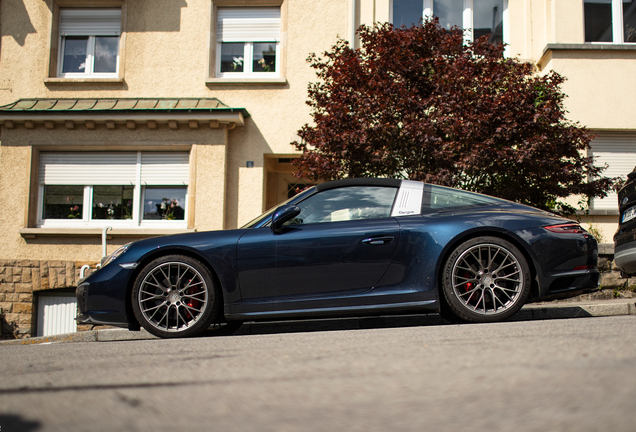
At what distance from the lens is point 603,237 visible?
1021 cm

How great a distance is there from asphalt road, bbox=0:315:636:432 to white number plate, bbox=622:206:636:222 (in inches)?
95.4

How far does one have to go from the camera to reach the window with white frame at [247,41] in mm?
11422

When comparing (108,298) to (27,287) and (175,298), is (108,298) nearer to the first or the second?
(175,298)

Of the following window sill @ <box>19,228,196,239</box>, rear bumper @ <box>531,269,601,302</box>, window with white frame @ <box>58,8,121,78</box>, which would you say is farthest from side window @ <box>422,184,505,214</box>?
window with white frame @ <box>58,8,121,78</box>

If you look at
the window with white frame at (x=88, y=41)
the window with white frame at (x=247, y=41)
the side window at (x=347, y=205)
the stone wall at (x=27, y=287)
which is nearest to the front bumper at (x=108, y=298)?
the side window at (x=347, y=205)

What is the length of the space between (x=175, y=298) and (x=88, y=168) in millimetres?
7974

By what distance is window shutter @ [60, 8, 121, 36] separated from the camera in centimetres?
1162

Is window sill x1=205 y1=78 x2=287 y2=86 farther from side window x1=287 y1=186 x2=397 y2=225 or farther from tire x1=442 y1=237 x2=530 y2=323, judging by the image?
tire x1=442 y1=237 x2=530 y2=323

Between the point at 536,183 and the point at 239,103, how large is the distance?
20.9 ft

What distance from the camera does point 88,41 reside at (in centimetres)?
1166

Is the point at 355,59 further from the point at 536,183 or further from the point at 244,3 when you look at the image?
the point at 244,3

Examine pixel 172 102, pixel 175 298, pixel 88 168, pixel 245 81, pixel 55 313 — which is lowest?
pixel 55 313

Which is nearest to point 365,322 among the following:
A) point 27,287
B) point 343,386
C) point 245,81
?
point 343,386

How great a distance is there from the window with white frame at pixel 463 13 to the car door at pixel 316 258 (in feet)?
28.7
